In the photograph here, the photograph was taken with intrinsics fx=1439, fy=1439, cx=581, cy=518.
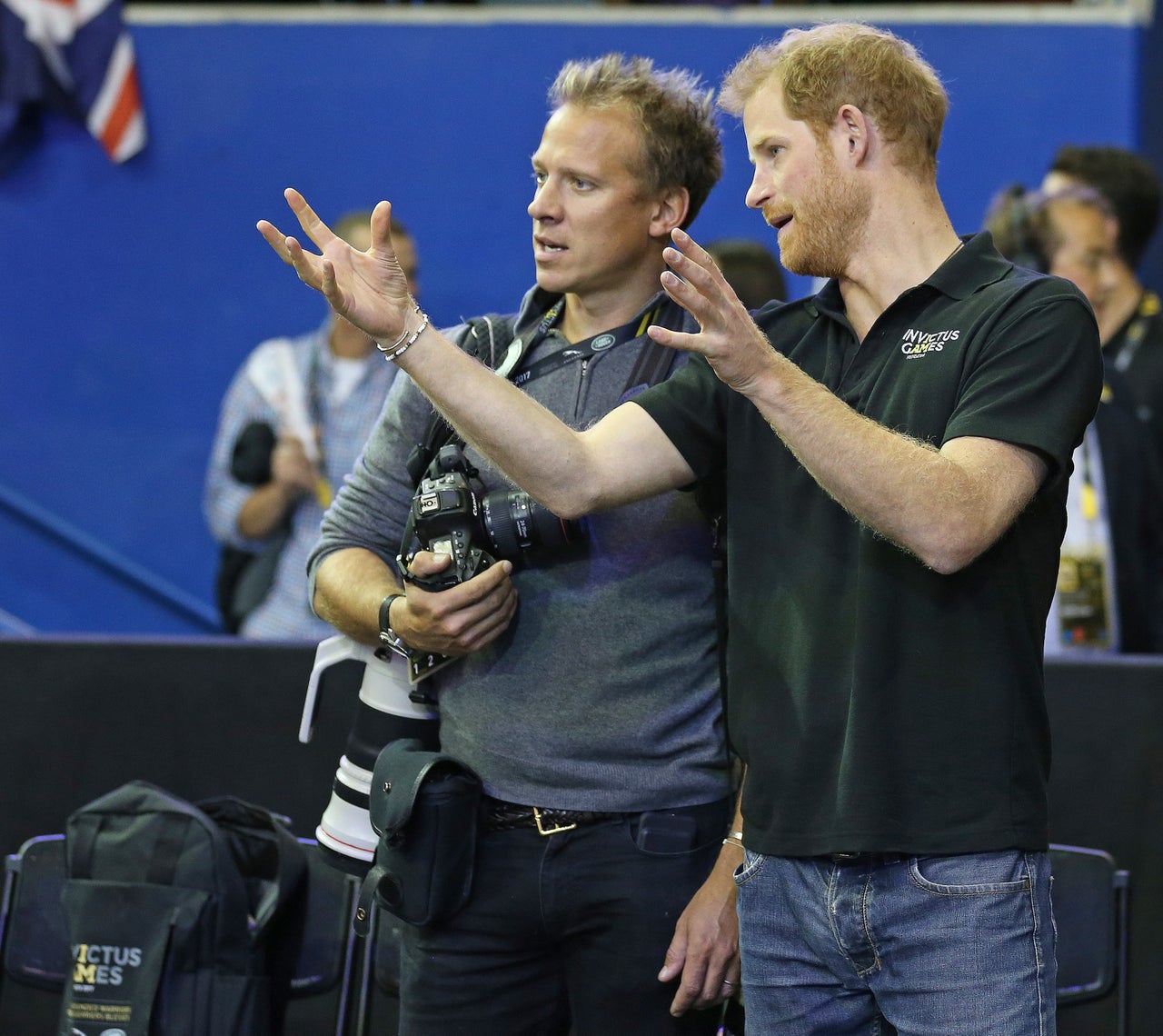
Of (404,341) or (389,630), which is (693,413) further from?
(389,630)

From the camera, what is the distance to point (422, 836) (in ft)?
6.35

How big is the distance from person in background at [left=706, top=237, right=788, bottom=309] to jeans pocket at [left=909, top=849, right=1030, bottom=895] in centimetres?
200

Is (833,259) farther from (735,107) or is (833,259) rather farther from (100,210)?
(100,210)

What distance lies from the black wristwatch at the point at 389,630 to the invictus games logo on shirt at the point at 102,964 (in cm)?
79

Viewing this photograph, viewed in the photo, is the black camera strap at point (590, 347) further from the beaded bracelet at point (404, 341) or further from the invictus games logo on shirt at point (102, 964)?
the invictus games logo on shirt at point (102, 964)

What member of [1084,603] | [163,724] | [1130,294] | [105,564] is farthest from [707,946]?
[105,564]

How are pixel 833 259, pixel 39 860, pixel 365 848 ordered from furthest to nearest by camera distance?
1. pixel 39 860
2. pixel 365 848
3. pixel 833 259

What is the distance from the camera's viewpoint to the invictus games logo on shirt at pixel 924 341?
65.6 inches

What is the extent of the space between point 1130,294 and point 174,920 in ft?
9.29

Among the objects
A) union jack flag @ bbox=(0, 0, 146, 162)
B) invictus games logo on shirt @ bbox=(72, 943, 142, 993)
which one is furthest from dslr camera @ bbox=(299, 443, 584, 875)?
union jack flag @ bbox=(0, 0, 146, 162)

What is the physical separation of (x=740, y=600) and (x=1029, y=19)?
4.06m

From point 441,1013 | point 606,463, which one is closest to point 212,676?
point 441,1013

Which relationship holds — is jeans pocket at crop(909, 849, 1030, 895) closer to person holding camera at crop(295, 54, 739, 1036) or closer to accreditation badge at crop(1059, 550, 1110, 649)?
person holding camera at crop(295, 54, 739, 1036)

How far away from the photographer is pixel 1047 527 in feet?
5.46
